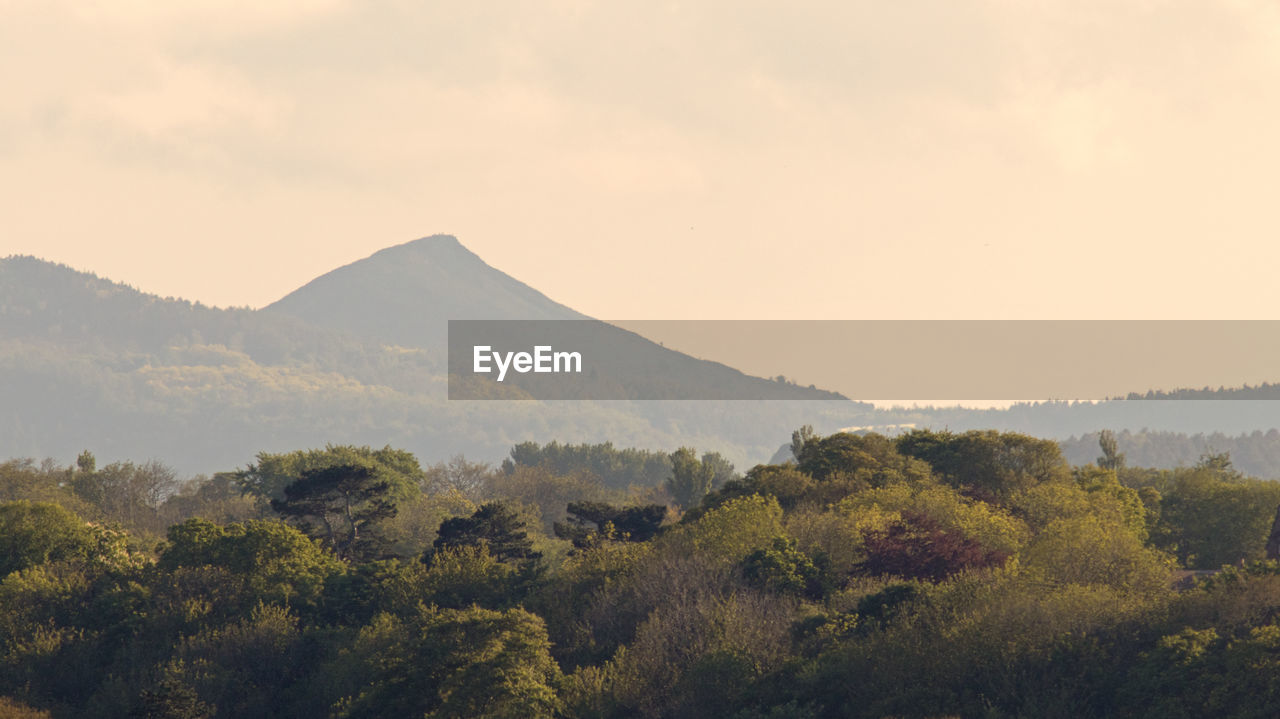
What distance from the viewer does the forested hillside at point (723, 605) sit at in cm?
5769

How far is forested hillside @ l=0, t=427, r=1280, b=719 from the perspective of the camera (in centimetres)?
5769

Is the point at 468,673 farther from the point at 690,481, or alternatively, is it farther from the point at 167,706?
the point at 690,481

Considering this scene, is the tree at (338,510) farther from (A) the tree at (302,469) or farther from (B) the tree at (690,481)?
(B) the tree at (690,481)

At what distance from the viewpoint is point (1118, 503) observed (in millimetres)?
93500

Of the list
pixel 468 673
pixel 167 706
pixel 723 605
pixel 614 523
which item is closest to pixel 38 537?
pixel 167 706

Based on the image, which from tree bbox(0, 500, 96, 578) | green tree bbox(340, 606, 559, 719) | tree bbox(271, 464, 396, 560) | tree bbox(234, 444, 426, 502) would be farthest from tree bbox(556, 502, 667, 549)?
tree bbox(234, 444, 426, 502)

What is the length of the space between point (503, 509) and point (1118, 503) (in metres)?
46.3

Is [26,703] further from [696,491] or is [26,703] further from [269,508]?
[696,491]

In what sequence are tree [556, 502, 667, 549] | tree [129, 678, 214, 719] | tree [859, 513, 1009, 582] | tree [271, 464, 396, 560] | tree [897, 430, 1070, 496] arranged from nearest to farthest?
tree [129, 678, 214, 719]
tree [859, 513, 1009, 582]
tree [556, 502, 667, 549]
tree [897, 430, 1070, 496]
tree [271, 464, 396, 560]

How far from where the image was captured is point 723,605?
224 ft

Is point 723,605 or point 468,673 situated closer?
point 468,673

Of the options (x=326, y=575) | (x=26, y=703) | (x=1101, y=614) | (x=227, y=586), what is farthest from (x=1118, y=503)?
(x=26, y=703)

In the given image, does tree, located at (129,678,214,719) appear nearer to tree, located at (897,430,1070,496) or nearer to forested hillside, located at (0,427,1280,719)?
forested hillside, located at (0,427,1280,719)

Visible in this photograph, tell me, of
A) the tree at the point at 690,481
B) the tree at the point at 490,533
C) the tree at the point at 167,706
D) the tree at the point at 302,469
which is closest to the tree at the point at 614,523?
the tree at the point at 490,533
